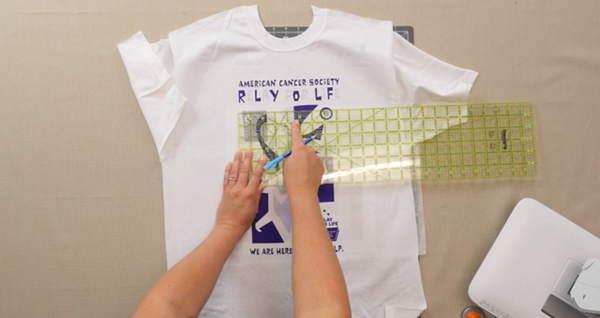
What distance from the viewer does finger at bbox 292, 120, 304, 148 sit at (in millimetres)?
952

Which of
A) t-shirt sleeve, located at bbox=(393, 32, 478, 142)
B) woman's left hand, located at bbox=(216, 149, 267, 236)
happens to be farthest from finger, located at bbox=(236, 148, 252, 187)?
t-shirt sleeve, located at bbox=(393, 32, 478, 142)

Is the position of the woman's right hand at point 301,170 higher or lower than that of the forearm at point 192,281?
higher

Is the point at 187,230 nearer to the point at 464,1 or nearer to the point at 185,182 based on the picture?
the point at 185,182

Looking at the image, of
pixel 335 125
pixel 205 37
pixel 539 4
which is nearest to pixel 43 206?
pixel 205 37

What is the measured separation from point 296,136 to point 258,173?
130 millimetres

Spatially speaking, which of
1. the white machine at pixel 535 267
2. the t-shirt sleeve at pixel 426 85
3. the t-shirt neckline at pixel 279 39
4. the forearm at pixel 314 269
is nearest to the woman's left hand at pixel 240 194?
the forearm at pixel 314 269

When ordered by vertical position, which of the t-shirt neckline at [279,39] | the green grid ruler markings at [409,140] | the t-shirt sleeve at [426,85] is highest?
the t-shirt neckline at [279,39]

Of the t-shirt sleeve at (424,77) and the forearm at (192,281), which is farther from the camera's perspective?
the t-shirt sleeve at (424,77)

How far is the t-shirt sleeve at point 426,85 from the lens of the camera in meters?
1.00

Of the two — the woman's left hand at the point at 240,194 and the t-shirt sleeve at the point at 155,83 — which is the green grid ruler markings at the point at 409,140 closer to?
the woman's left hand at the point at 240,194

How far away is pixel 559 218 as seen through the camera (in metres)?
0.95

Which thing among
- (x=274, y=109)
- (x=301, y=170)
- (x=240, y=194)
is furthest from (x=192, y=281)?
(x=274, y=109)

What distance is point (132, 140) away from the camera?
3.29ft

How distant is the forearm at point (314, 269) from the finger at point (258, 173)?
102mm
